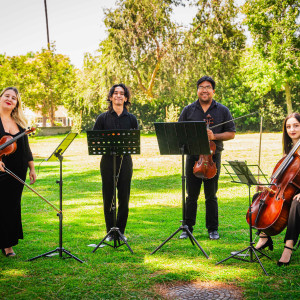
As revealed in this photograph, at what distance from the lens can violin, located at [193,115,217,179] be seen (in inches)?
237

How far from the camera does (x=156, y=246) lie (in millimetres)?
6035

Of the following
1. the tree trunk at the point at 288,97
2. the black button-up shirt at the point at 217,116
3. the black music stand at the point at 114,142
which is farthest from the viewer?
the tree trunk at the point at 288,97

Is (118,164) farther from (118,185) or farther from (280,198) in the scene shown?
(280,198)

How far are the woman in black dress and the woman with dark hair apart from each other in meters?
3.09

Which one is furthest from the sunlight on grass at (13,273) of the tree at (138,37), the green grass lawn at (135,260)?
the tree at (138,37)

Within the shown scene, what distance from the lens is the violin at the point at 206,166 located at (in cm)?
601

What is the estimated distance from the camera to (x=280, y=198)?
16.2 ft

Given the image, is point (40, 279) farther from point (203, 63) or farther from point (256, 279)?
point (203, 63)

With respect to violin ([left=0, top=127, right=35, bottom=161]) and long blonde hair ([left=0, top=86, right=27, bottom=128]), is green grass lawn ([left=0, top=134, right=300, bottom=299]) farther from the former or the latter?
long blonde hair ([left=0, top=86, right=27, bottom=128])

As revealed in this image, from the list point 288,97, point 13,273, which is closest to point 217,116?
point 13,273

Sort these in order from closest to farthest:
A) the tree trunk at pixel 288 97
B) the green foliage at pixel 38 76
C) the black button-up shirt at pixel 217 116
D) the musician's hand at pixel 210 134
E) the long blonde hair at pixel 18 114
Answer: the long blonde hair at pixel 18 114 → the musician's hand at pixel 210 134 → the black button-up shirt at pixel 217 116 → the tree trunk at pixel 288 97 → the green foliage at pixel 38 76

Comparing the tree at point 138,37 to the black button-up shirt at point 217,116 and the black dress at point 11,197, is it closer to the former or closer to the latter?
the black button-up shirt at point 217,116

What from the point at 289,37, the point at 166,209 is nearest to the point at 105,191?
the point at 166,209

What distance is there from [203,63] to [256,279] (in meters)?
25.0
